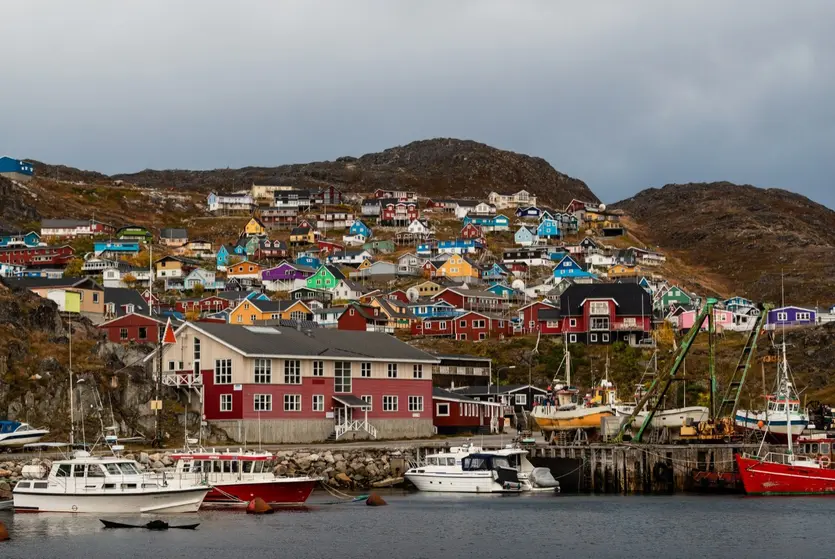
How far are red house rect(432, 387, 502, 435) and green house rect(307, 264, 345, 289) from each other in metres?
72.3

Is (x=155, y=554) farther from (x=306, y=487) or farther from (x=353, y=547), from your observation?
(x=306, y=487)

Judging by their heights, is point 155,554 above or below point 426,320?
below

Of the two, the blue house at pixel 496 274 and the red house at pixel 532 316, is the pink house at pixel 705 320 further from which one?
the blue house at pixel 496 274

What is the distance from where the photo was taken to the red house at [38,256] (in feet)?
573

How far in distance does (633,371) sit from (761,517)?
54.8 meters

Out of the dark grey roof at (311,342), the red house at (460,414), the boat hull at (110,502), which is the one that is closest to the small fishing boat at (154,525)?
the boat hull at (110,502)

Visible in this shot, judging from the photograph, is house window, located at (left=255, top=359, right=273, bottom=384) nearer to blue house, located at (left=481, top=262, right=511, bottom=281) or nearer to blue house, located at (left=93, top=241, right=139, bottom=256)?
blue house, located at (left=481, top=262, right=511, bottom=281)

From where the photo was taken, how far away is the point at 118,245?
184 m

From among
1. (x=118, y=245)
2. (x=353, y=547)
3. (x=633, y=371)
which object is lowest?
(x=353, y=547)

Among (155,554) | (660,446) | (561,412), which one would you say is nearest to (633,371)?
(561,412)

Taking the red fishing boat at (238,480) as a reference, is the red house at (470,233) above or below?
above

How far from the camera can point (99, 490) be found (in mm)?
55312

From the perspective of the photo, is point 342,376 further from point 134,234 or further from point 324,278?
point 134,234

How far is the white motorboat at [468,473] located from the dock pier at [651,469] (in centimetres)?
354
